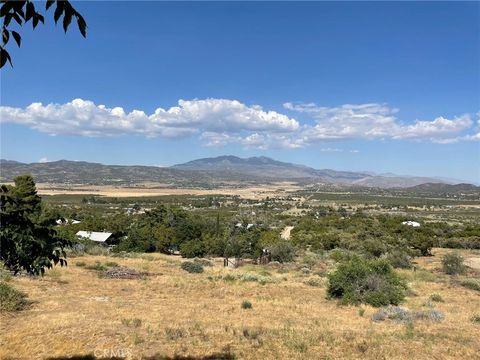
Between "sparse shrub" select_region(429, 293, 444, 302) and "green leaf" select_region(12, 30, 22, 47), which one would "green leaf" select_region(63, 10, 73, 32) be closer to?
"green leaf" select_region(12, 30, 22, 47)

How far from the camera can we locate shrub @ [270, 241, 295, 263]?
4153 cm

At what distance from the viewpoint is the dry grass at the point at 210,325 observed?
1082 cm

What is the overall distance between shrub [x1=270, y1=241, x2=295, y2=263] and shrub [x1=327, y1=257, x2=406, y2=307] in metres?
18.7

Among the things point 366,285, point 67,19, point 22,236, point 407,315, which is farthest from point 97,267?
point 67,19

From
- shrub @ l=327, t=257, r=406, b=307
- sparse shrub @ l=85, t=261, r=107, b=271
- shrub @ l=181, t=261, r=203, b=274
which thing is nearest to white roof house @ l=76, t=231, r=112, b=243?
sparse shrub @ l=85, t=261, r=107, b=271

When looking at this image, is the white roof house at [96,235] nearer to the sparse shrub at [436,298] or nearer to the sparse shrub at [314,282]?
the sparse shrub at [314,282]

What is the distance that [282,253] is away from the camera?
1649 inches

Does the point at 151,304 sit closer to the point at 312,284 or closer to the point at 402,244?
the point at 312,284

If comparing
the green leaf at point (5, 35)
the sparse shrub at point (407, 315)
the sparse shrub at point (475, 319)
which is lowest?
the sparse shrub at point (475, 319)

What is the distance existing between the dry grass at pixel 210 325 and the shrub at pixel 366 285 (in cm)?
89

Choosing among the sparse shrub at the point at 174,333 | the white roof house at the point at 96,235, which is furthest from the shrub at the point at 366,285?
the white roof house at the point at 96,235

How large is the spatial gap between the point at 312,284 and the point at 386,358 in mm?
16421

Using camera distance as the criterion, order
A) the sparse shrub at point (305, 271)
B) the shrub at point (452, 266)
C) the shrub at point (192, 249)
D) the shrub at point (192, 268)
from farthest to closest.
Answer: the shrub at point (192, 249) < the shrub at point (452, 266) < the sparse shrub at point (305, 271) < the shrub at point (192, 268)

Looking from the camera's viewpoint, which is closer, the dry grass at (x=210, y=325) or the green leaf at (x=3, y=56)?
the green leaf at (x=3, y=56)
